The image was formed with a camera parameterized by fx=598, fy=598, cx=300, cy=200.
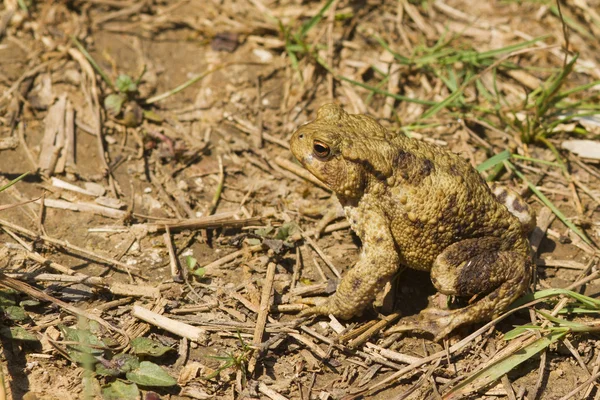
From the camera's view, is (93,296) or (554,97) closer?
(93,296)

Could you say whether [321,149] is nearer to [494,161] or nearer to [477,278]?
[477,278]

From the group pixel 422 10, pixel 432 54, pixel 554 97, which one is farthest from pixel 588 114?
pixel 422 10

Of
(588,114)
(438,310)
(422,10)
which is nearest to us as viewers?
(438,310)

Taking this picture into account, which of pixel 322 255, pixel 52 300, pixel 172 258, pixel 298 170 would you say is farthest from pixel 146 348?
pixel 298 170

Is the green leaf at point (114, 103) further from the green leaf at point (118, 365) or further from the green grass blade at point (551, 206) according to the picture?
the green grass blade at point (551, 206)

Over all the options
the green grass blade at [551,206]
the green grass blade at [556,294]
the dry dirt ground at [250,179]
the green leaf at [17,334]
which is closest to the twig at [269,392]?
the dry dirt ground at [250,179]

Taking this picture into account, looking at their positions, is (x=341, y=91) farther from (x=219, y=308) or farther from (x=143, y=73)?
(x=219, y=308)
